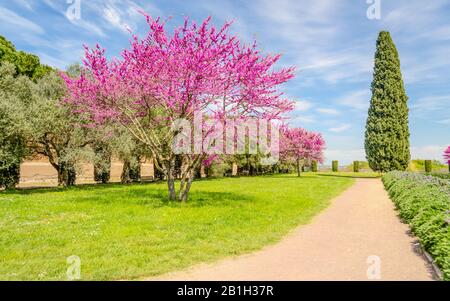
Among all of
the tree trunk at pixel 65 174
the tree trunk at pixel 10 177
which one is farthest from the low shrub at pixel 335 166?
the tree trunk at pixel 10 177

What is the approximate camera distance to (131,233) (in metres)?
11.0

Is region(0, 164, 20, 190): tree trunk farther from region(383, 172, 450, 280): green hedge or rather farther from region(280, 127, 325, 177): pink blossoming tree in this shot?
region(280, 127, 325, 177): pink blossoming tree

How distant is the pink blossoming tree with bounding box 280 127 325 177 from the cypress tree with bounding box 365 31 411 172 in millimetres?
7705

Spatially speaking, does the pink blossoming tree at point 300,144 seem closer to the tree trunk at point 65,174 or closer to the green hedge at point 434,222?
the tree trunk at point 65,174

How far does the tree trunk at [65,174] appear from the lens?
1152 inches

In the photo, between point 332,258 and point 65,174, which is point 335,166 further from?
point 332,258

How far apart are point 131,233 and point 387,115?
1728 inches

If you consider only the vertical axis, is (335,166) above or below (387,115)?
below

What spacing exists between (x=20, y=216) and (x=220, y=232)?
888 cm

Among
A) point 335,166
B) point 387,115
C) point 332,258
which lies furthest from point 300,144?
point 332,258

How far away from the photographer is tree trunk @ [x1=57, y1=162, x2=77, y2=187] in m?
29.2

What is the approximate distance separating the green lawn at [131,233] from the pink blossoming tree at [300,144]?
110 feet

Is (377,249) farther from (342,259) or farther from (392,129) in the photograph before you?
(392,129)

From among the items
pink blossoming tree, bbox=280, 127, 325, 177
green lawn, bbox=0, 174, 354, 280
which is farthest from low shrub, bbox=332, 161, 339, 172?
green lawn, bbox=0, 174, 354, 280
